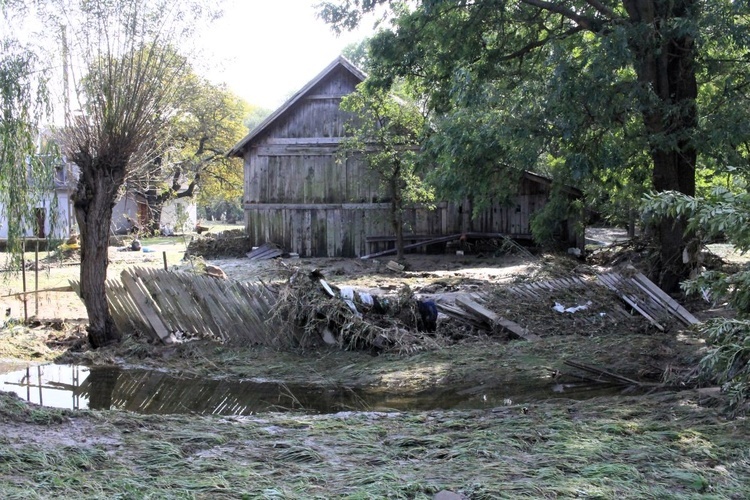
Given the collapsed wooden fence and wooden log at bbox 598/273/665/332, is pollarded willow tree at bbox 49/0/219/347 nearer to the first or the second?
the collapsed wooden fence

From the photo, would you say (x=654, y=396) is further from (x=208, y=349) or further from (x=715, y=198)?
(x=208, y=349)

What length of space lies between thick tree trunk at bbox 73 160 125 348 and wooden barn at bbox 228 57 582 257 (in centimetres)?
1293

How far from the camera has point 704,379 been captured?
7129 millimetres

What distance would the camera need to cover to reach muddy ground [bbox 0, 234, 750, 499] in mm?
4250

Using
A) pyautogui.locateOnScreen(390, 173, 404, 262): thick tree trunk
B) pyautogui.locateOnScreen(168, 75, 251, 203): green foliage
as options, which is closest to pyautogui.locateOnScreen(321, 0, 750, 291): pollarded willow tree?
pyautogui.locateOnScreen(390, 173, 404, 262): thick tree trunk

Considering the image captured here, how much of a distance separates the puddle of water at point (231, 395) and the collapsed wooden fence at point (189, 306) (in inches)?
56.6

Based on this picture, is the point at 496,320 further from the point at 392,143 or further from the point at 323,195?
the point at 323,195

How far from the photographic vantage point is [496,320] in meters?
10.7

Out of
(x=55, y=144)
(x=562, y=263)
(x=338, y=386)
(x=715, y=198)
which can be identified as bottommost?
(x=338, y=386)

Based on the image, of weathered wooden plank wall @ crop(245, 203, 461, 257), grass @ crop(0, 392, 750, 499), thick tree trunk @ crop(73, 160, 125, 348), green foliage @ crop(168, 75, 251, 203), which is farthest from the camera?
green foliage @ crop(168, 75, 251, 203)

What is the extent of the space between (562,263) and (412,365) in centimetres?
799

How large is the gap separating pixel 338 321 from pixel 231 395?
2.19m

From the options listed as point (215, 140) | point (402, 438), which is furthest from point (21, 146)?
point (215, 140)

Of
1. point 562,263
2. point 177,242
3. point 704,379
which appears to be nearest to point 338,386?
point 704,379
